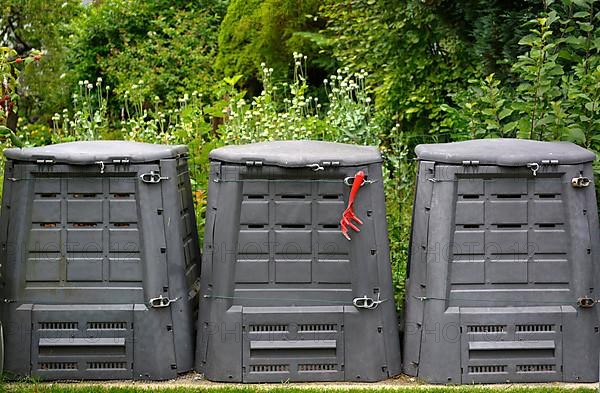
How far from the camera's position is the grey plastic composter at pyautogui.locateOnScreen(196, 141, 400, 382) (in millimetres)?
5070

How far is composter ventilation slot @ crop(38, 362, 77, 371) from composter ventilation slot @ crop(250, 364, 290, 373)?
0.95 meters

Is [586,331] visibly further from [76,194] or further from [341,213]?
[76,194]

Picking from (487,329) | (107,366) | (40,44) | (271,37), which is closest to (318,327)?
(487,329)

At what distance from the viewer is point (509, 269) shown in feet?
16.8

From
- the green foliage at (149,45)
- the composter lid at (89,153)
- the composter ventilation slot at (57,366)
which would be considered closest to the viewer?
the composter lid at (89,153)

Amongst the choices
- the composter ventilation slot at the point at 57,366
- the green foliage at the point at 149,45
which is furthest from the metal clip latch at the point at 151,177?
the green foliage at the point at 149,45

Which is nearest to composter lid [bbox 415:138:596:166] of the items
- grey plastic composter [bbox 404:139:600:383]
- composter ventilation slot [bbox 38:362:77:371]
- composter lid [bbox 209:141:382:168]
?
grey plastic composter [bbox 404:139:600:383]

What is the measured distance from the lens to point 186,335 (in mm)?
5309

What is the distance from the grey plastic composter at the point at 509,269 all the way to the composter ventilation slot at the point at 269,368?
0.73 m

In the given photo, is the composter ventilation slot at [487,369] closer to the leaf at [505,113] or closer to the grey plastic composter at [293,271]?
the grey plastic composter at [293,271]

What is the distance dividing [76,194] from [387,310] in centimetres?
173

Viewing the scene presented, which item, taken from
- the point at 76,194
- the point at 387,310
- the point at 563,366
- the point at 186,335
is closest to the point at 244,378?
the point at 186,335

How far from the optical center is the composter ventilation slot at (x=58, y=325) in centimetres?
518

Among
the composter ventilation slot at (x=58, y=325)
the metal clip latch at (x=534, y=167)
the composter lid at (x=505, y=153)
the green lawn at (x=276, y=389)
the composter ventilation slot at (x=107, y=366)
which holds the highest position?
the composter lid at (x=505, y=153)
